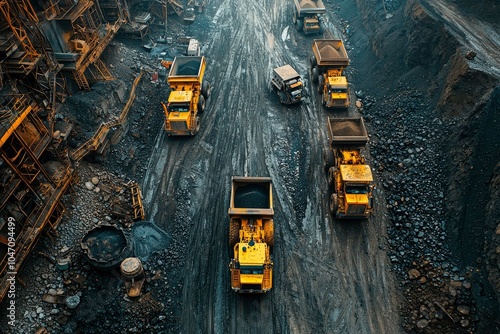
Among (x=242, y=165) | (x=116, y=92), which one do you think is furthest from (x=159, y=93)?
(x=242, y=165)

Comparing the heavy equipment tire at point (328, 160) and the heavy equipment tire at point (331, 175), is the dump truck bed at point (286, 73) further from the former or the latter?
the heavy equipment tire at point (331, 175)

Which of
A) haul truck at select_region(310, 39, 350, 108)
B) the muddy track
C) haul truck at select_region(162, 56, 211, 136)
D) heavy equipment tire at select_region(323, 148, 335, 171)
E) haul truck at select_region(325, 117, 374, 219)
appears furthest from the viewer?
haul truck at select_region(310, 39, 350, 108)

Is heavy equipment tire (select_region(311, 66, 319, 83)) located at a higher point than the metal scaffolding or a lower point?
lower

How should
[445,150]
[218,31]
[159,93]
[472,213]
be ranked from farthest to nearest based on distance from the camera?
[218,31] → [159,93] → [445,150] → [472,213]

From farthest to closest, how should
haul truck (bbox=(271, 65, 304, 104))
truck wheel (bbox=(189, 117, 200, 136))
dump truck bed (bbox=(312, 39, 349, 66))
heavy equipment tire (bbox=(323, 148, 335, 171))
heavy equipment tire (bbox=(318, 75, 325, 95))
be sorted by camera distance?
1. heavy equipment tire (bbox=(318, 75, 325, 95))
2. haul truck (bbox=(271, 65, 304, 104))
3. dump truck bed (bbox=(312, 39, 349, 66))
4. truck wheel (bbox=(189, 117, 200, 136))
5. heavy equipment tire (bbox=(323, 148, 335, 171))

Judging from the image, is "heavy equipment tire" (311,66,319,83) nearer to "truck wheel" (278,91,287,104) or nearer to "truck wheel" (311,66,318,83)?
"truck wheel" (311,66,318,83)

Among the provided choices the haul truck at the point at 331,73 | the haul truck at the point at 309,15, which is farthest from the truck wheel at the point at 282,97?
the haul truck at the point at 309,15

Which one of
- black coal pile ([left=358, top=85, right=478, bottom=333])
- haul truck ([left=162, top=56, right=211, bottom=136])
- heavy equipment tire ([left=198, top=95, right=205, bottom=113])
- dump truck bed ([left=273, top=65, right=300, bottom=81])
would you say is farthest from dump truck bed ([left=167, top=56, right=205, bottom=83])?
black coal pile ([left=358, top=85, right=478, bottom=333])

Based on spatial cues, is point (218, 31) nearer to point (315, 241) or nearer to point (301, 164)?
point (301, 164)
